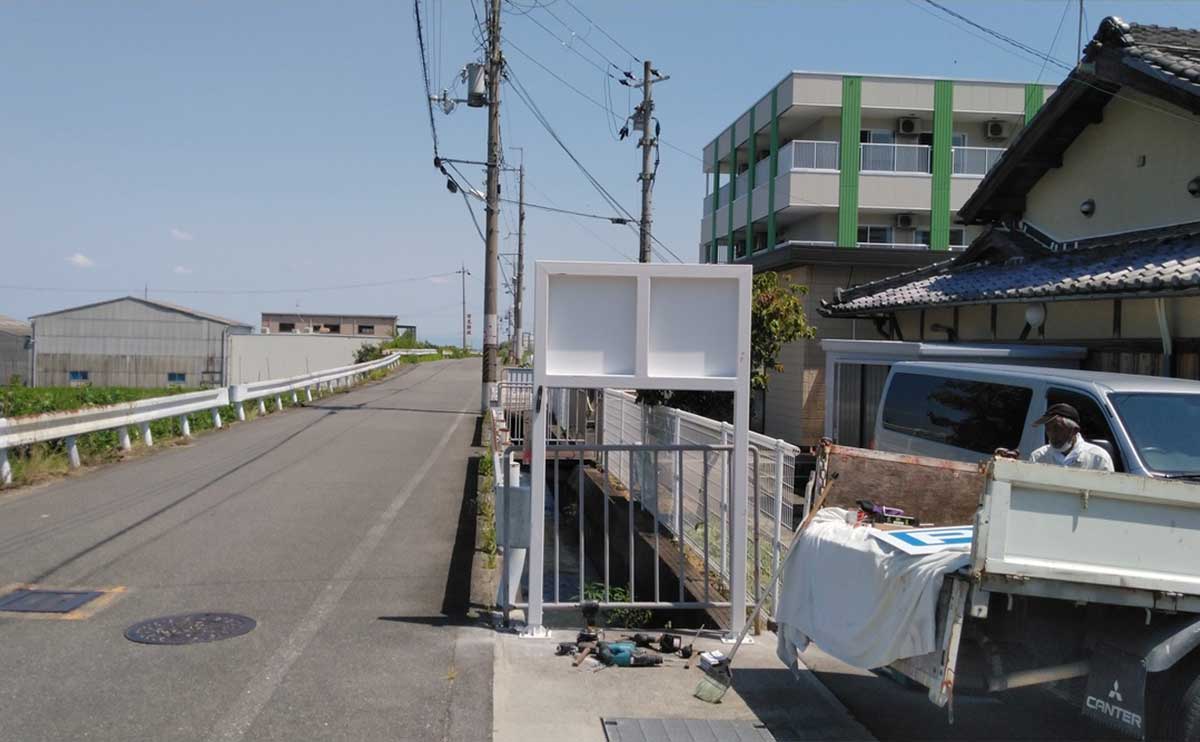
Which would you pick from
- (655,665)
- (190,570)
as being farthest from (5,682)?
(655,665)

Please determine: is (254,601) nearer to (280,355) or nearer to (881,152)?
(881,152)

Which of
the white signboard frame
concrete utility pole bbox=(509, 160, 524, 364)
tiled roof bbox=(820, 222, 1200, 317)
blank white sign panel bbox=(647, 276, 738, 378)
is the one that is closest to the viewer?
the white signboard frame

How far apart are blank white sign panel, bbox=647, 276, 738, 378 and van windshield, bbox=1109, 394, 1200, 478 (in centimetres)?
298

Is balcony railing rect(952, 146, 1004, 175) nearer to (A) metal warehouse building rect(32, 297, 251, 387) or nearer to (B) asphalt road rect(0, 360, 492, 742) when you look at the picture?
(B) asphalt road rect(0, 360, 492, 742)

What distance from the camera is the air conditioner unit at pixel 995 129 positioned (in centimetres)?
3120

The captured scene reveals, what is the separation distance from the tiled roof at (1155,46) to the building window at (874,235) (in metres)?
17.5

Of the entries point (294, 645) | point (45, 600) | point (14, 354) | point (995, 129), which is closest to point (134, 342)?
point (14, 354)

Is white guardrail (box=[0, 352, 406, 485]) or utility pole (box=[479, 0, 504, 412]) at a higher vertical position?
utility pole (box=[479, 0, 504, 412])

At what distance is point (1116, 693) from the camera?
4539mm

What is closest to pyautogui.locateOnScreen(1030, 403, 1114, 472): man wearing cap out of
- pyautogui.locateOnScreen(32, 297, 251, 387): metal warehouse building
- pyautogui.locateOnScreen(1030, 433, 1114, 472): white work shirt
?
pyautogui.locateOnScreen(1030, 433, 1114, 472): white work shirt

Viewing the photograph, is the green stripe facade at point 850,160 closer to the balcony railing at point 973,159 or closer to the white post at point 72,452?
the balcony railing at point 973,159

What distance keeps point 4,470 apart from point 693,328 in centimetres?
914

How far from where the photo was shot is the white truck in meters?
4.39

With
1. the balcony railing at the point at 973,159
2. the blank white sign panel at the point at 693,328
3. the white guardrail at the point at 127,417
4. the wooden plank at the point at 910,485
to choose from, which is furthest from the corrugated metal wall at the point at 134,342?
the wooden plank at the point at 910,485
